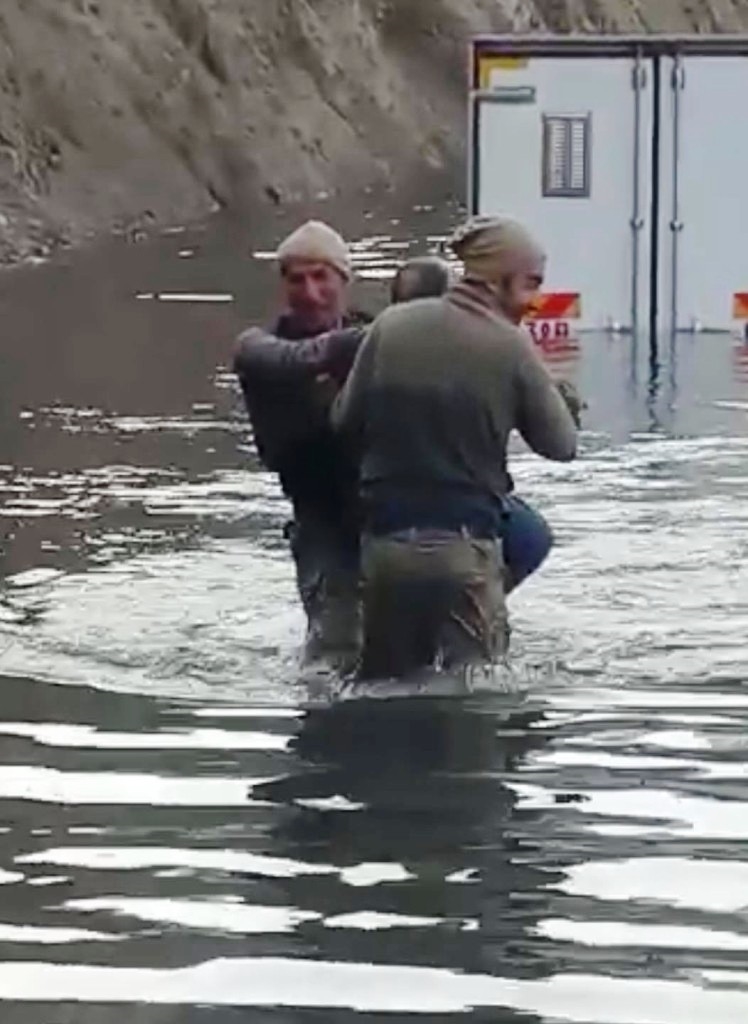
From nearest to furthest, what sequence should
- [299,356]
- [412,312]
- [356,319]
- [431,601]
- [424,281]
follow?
[412,312] → [431,601] → [424,281] → [299,356] → [356,319]

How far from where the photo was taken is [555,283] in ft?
72.7

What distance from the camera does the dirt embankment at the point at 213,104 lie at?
38.3 metres

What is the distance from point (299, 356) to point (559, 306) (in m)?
11.5

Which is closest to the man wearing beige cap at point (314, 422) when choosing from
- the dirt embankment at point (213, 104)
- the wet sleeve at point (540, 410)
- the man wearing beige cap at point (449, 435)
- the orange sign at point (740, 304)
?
the man wearing beige cap at point (449, 435)

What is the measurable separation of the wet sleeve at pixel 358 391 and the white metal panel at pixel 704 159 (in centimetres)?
1173

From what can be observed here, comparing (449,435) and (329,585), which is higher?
(449,435)

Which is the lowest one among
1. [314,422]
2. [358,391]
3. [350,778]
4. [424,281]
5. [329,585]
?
[350,778]

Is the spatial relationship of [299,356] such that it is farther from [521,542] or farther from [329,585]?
[521,542]

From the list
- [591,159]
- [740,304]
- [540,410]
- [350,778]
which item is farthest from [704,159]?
[350,778]

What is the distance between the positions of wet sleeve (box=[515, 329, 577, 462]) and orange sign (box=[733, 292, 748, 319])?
1230cm

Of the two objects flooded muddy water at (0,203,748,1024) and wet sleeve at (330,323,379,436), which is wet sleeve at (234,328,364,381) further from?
flooded muddy water at (0,203,748,1024)

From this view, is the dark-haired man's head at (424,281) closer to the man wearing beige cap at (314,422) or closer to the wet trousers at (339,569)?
the man wearing beige cap at (314,422)

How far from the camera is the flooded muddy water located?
25.0 feet

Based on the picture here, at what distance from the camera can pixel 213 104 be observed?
148 feet
